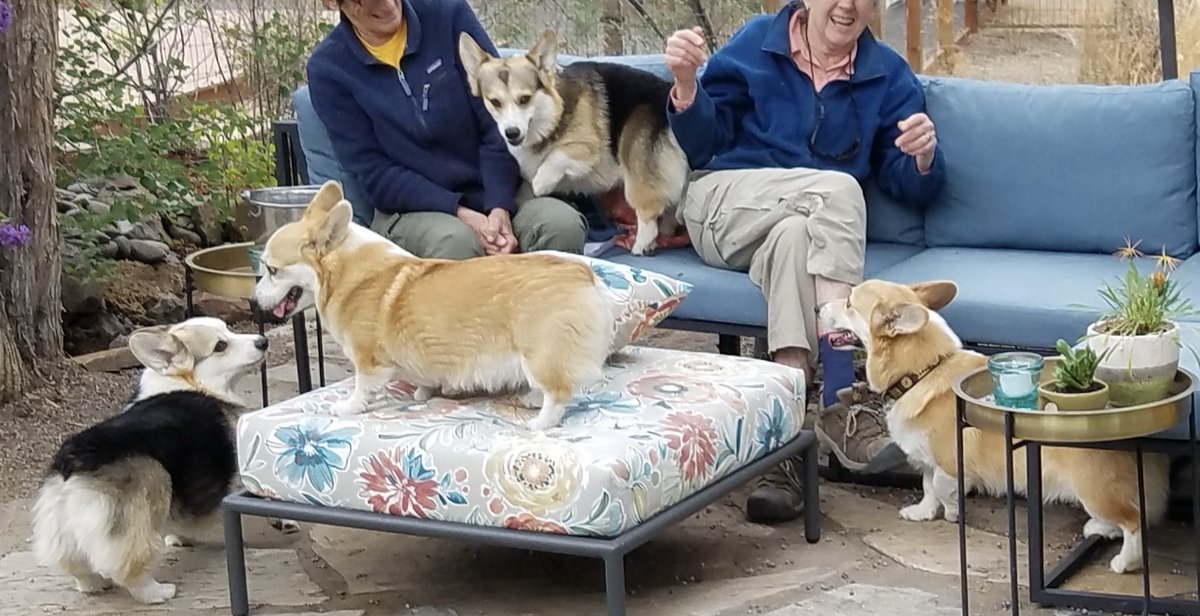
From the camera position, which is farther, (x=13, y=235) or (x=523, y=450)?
(x=13, y=235)

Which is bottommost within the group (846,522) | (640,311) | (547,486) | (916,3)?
(846,522)

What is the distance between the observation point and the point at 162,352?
11.8ft

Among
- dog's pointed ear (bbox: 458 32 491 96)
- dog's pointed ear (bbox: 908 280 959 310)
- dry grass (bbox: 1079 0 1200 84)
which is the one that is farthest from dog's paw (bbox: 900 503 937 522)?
dry grass (bbox: 1079 0 1200 84)

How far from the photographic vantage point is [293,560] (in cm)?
352

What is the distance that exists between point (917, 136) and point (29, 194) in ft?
9.25

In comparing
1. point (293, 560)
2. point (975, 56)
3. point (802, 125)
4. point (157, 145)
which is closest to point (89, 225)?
point (157, 145)

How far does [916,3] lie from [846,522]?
308 cm

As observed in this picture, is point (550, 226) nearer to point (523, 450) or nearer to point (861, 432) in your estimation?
point (861, 432)

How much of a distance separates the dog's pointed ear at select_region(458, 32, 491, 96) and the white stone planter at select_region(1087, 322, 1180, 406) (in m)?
1.99

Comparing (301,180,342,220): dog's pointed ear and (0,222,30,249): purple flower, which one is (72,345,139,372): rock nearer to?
(0,222,30,249): purple flower

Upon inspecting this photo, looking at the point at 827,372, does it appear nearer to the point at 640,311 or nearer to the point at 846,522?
the point at 846,522

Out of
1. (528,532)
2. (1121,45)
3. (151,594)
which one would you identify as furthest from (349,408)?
(1121,45)

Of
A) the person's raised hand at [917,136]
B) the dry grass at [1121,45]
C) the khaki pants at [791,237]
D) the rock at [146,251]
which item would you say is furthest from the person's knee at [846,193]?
the rock at [146,251]

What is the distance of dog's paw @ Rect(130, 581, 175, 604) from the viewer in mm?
3283
